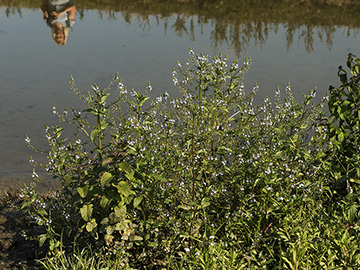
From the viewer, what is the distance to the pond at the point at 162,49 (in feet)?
27.1

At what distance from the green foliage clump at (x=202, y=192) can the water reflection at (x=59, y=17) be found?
804 centimetres

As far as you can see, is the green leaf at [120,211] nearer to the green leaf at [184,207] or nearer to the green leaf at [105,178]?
the green leaf at [105,178]

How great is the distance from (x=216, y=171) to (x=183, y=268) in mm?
1027

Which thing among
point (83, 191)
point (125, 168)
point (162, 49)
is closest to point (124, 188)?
point (125, 168)

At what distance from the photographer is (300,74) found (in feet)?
30.2

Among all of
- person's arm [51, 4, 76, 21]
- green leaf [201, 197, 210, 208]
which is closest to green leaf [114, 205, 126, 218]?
green leaf [201, 197, 210, 208]

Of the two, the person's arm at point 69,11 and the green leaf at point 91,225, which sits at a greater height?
the person's arm at point 69,11

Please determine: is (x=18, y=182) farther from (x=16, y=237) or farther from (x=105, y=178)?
(x=105, y=178)

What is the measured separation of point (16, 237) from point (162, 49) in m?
6.73

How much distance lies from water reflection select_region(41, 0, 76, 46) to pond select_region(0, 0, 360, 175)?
0.26m

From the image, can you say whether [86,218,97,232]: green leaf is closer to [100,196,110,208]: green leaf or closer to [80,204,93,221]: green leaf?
[80,204,93,221]: green leaf

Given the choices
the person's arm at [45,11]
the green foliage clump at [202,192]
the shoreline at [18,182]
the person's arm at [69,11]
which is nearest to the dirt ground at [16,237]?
the shoreline at [18,182]

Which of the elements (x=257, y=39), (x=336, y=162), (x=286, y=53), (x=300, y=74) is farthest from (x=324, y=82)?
(x=336, y=162)

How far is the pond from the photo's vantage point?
8.25 meters
